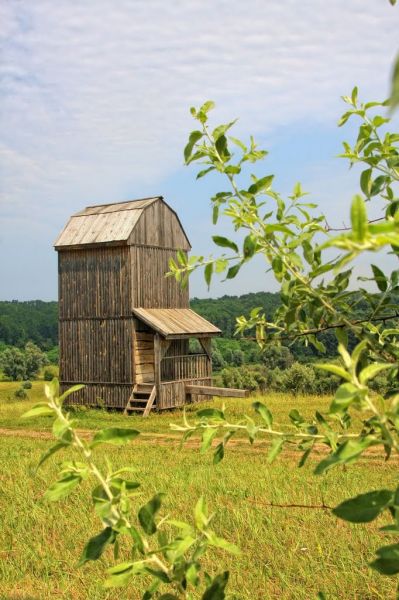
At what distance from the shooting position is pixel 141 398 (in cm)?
2166

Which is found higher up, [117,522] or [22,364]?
[117,522]

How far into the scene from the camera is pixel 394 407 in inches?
48.9

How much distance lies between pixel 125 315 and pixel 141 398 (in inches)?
108

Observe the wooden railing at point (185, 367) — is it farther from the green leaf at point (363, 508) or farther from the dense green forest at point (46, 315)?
the dense green forest at point (46, 315)

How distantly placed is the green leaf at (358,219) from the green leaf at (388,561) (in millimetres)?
726

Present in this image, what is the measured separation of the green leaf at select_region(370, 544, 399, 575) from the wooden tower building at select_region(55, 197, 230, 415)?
63.6 ft

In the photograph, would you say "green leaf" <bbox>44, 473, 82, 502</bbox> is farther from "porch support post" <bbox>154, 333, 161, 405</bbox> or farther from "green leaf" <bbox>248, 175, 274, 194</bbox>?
"porch support post" <bbox>154, 333, 161, 405</bbox>

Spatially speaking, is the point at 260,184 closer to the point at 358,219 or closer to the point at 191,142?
the point at 191,142

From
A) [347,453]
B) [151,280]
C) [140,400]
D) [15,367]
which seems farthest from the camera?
[15,367]

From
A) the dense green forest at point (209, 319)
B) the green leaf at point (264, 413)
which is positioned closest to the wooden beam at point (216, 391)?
the green leaf at point (264, 413)

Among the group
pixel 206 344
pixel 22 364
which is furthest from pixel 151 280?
pixel 22 364

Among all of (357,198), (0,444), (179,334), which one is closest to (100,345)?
(179,334)

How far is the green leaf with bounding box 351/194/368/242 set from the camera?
2.87 ft

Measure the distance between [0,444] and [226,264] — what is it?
40.8ft
